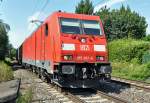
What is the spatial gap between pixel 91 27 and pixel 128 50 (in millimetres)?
17470

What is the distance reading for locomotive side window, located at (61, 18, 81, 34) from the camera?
13.4m

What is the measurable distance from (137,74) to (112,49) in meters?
13.3

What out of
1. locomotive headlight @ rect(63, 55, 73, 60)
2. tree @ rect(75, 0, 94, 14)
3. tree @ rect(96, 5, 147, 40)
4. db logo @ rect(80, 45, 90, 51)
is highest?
tree @ rect(75, 0, 94, 14)

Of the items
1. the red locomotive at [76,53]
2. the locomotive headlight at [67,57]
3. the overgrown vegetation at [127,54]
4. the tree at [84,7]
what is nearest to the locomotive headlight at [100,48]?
the red locomotive at [76,53]

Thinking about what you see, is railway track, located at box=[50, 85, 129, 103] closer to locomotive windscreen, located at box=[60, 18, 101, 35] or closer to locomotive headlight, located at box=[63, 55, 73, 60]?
locomotive headlight, located at box=[63, 55, 73, 60]

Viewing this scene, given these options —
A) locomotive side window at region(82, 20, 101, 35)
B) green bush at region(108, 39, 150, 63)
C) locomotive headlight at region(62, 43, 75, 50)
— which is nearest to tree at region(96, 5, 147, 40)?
green bush at region(108, 39, 150, 63)

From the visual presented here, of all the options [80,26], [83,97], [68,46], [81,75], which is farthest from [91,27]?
[83,97]

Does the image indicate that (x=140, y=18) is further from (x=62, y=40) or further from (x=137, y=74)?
(x=62, y=40)

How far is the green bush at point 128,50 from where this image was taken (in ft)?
98.4

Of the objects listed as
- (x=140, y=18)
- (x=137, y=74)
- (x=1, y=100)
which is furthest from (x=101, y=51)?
(x=140, y=18)

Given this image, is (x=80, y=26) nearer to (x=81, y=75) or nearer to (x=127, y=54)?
(x=81, y=75)

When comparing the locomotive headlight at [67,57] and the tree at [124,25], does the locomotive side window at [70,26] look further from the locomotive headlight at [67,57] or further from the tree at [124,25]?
the tree at [124,25]

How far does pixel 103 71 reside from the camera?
13.1 metres

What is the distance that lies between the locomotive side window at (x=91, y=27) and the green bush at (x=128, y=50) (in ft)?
51.8
